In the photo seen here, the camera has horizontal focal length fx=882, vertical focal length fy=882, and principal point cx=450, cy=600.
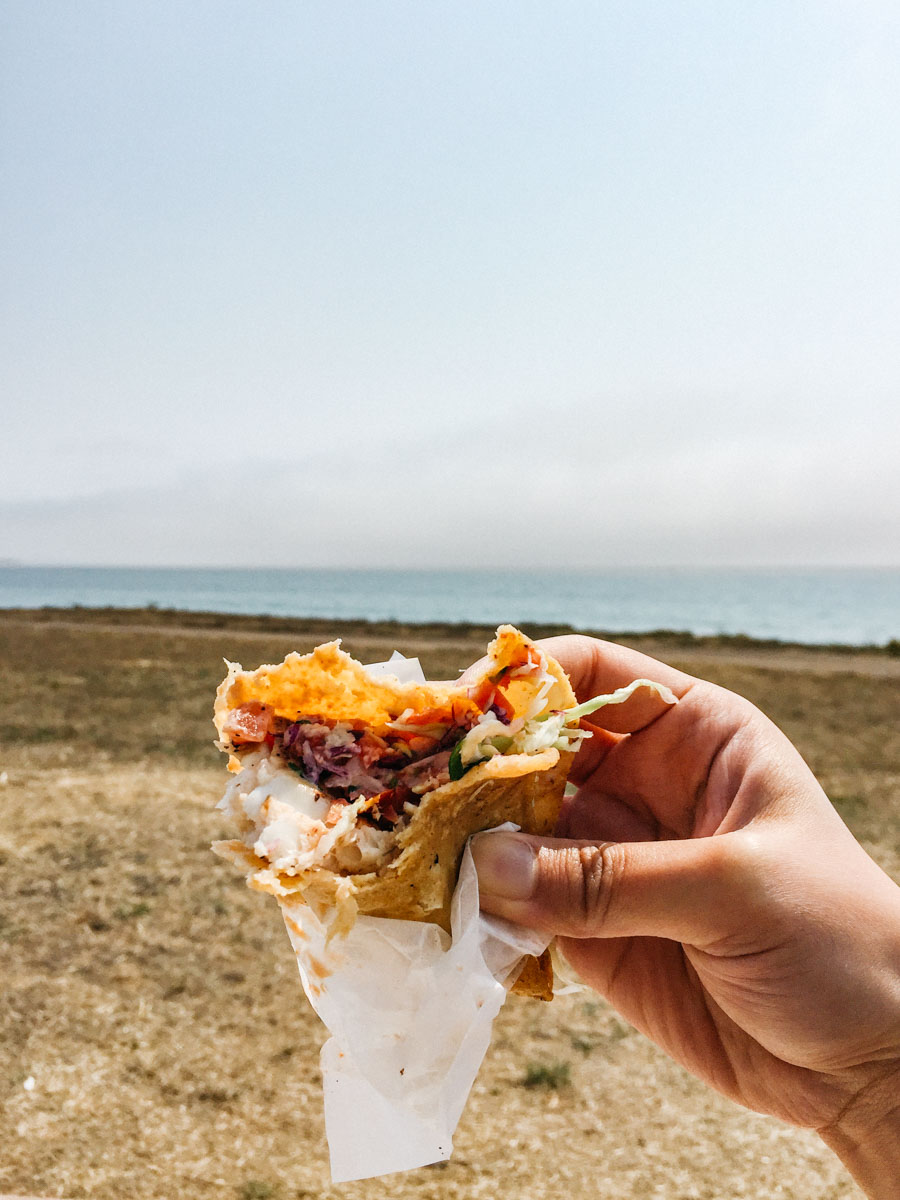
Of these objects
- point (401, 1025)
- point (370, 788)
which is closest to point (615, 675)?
point (370, 788)

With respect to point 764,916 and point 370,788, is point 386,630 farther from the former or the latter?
point 764,916

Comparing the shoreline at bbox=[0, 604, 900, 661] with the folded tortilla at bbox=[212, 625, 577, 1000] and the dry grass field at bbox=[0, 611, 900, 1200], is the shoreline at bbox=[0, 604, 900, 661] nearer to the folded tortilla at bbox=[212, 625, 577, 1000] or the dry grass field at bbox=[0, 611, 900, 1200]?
the dry grass field at bbox=[0, 611, 900, 1200]

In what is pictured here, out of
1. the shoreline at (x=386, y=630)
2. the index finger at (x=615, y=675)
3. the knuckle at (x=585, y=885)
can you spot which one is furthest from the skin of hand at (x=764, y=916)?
the shoreline at (x=386, y=630)

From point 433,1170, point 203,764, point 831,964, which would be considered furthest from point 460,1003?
point 203,764


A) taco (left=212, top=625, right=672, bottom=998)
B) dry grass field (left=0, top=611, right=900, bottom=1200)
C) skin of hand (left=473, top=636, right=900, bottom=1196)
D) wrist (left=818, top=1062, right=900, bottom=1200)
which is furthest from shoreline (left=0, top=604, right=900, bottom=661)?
taco (left=212, top=625, right=672, bottom=998)

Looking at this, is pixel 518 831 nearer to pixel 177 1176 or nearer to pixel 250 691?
pixel 250 691
